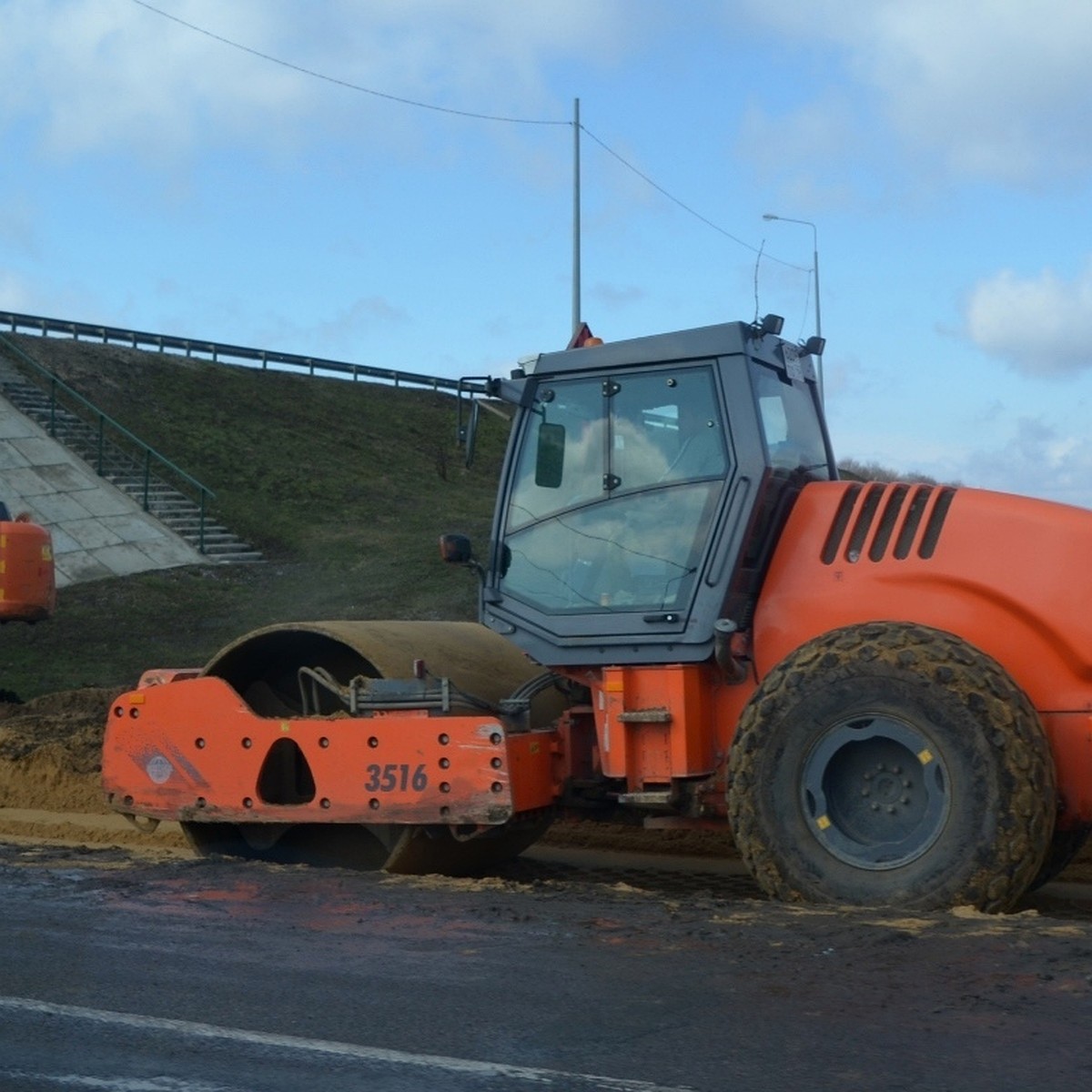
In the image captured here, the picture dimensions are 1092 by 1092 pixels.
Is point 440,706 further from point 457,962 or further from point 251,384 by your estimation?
point 251,384

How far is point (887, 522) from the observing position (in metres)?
7.41

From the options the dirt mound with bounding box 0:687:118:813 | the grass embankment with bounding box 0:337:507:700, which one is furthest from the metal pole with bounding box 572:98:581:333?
the dirt mound with bounding box 0:687:118:813

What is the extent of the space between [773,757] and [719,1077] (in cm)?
260

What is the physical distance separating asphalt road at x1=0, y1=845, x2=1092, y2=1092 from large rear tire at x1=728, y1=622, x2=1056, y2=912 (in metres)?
0.24

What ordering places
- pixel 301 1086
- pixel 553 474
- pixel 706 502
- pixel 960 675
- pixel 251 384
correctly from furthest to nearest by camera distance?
pixel 251 384, pixel 553 474, pixel 706 502, pixel 960 675, pixel 301 1086

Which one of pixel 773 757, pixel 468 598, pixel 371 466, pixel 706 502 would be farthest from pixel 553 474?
pixel 371 466

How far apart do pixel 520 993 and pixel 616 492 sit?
299cm

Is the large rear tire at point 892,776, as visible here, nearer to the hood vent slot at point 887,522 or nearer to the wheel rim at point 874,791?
the wheel rim at point 874,791

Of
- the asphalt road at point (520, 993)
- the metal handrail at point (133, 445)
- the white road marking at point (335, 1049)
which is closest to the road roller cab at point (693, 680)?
the asphalt road at point (520, 993)

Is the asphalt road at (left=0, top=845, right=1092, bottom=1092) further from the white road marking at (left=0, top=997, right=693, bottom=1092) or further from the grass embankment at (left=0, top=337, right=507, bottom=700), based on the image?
the grass embankment at (left=0, top=337, right=507, bottom=700)

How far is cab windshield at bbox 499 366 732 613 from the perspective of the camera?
25.5 ft

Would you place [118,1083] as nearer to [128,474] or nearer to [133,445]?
[128,474]

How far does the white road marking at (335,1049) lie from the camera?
4531mm

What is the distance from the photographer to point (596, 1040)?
4.96 m
